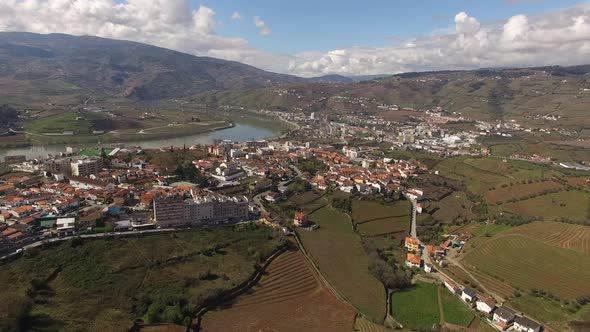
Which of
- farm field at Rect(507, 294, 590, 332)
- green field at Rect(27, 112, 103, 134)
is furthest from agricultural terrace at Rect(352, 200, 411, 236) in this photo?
green field at Rect(27, 112, 103, 134)

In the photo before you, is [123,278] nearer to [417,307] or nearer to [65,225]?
[65,225]

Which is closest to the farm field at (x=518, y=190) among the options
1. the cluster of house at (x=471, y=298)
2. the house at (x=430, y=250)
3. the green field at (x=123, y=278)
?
the cluster of house at (x=471, y=298)

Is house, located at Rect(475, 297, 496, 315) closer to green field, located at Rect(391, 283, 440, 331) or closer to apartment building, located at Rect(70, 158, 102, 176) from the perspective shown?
green field, located at Rect(391, 283, 440, 331)

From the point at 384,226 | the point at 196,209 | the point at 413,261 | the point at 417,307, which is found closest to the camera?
the point at 417,307

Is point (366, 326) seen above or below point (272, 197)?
below

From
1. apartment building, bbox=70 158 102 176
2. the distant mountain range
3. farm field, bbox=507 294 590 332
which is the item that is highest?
the distant mountain range

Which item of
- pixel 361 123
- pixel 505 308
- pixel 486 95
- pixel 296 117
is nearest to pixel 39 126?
pixel 296 117

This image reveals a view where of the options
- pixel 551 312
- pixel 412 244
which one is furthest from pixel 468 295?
pixel 412 244

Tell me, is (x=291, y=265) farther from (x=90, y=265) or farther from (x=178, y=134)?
(x=178, y=134)
